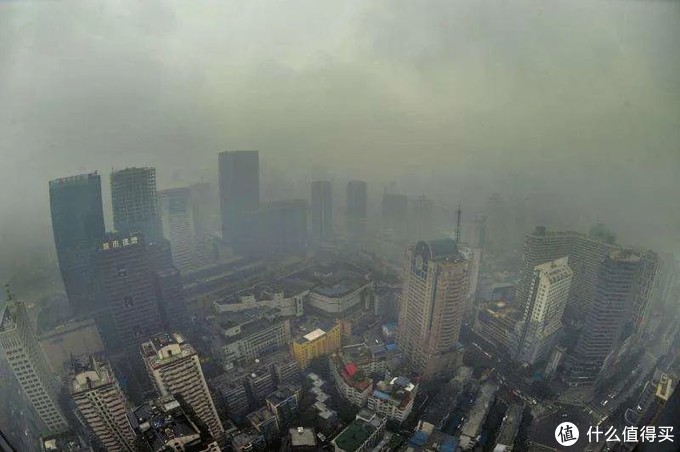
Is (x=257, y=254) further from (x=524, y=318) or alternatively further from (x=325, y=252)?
(x=524, y=318)

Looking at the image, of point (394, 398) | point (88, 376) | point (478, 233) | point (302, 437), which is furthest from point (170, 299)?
point (478, 233)

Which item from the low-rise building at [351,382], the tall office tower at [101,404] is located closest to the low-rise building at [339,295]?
the low-rise building at [351,382]

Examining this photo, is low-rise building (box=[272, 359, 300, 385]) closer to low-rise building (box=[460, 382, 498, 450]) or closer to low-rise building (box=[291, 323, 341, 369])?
low-rise building (box=[291, 323, 341, 369])

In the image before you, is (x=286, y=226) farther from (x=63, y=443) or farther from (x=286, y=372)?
(x=63, y=443)

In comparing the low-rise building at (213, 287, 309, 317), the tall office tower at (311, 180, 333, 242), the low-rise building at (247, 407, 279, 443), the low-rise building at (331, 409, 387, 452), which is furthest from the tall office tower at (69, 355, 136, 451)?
the tall office tower at (311, 180, 333, 242)

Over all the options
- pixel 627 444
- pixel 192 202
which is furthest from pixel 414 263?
pixel 192 202

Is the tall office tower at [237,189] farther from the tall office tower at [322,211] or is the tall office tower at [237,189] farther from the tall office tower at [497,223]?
the tall office tower at [497,223]
